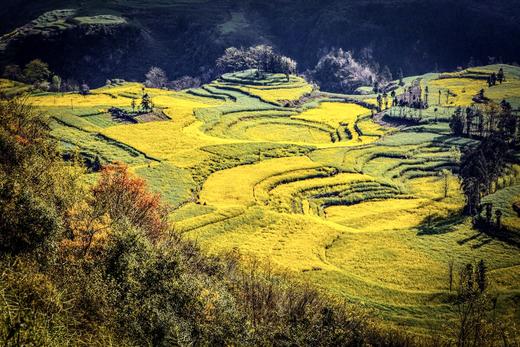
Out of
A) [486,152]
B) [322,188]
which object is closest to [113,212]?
[322,188]

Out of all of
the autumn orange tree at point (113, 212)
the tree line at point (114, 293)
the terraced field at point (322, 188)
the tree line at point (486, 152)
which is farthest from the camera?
the tree line at point (486, 152)

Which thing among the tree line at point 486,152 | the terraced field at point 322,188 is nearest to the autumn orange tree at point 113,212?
the terraced field at point 322,188

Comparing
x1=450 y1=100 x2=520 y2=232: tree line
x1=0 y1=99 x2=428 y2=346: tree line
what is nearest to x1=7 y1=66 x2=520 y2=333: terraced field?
x1=450 y1=100 x2=520 y2=232: tree line

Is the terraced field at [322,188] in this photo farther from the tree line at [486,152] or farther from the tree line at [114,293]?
the tree line at [114,293]

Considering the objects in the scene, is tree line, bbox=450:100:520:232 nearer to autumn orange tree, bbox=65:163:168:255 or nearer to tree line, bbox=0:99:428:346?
tree line, bbox=0:99:428:346

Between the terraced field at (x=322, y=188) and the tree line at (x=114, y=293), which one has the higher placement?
the tree line at (x=114, y=293)

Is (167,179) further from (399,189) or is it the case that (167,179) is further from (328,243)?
(399,189)

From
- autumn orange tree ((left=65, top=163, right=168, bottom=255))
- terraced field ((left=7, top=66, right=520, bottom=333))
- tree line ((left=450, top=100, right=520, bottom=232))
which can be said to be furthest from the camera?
tree line ((left=450, top=100, right=520, bottom=232))

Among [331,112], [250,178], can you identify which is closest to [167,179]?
[250,178]
